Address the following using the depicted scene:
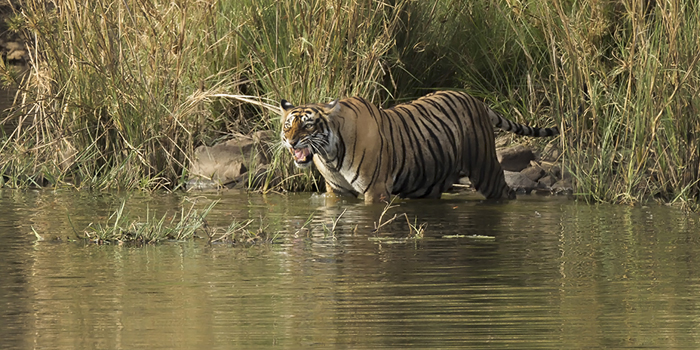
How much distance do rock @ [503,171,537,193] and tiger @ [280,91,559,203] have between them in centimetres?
39

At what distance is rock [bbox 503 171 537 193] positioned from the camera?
10.8m

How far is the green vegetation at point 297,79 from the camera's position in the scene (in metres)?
9.41

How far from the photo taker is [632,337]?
4.76 meters

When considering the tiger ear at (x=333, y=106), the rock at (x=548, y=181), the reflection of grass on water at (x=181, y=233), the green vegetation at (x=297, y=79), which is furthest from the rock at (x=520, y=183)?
the reflection of grass on water at (x=181, y=233)

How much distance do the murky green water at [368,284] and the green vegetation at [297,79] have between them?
76 centimetres

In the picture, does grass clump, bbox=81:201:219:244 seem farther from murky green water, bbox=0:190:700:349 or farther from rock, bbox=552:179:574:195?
rock, bbox=552:179:574:195

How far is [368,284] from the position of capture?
19.9ft

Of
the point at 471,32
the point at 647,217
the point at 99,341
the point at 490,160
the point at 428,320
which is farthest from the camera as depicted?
the point at 471,32

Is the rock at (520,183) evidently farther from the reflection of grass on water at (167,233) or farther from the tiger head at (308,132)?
the reflection of grass on water at (167,233)

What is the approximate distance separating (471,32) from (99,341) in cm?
774

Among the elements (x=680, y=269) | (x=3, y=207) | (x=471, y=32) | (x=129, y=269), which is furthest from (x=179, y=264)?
(x=471, y=32)

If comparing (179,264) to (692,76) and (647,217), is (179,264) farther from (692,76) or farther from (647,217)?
(692,76)

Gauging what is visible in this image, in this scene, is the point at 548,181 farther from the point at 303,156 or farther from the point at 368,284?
the point at 368,284

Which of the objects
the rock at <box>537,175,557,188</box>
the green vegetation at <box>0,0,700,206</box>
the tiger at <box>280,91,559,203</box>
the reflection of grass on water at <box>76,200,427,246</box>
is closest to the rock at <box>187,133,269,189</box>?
the green vegetation at <box>0,0,700,206</box>
